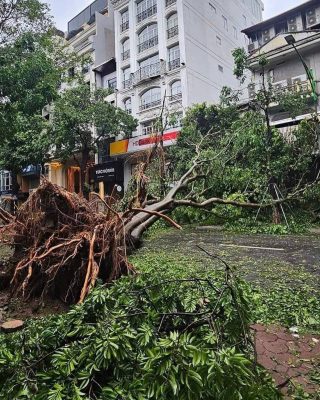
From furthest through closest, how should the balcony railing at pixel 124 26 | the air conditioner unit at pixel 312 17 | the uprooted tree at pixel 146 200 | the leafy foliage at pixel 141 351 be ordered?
the balcony railing at pixel 124 26
the air conditioner unit at pixel 312 17
the uprooted tree at pixel 146 200
the leafy foliage at pixel 141 351

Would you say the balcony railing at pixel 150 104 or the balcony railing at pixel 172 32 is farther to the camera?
the balcony railing at pixel 150 104

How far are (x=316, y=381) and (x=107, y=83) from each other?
29.5 meters

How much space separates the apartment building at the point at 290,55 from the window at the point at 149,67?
7.66 m

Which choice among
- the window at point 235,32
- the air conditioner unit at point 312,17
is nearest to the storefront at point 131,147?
the air conditioner unit at point 312,17

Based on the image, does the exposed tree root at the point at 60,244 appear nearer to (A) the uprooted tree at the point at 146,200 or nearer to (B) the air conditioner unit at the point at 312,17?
(A) the uprooted tree at the point at 146,200

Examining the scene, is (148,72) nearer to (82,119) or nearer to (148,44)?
(148,44)

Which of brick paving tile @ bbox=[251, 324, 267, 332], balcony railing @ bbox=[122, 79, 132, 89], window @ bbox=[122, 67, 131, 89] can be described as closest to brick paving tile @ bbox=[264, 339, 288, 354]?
brick paving tile @ bbox=[251, 324, 267, 332]

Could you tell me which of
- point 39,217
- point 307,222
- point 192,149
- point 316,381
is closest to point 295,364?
point 316,381

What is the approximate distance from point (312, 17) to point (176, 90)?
9.49 m

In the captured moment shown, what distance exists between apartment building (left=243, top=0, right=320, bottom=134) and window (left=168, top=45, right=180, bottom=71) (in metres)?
5.80

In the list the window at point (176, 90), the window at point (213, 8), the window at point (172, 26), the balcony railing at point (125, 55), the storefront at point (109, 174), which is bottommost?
the storefront at point (109, 174)

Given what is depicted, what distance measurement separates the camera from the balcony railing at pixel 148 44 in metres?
24.7

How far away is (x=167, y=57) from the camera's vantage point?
24.0 m

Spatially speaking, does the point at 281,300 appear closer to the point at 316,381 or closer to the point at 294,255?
the point at 316,381
